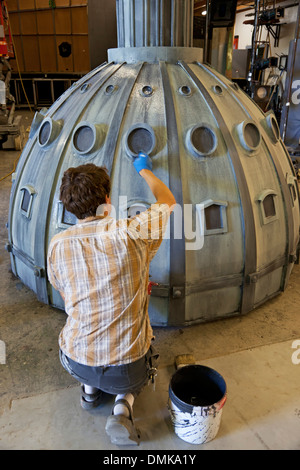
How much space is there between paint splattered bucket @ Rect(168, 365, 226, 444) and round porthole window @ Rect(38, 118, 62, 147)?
302 centimetres

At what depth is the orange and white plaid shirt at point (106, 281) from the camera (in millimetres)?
2469

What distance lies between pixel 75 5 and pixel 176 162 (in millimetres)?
18206

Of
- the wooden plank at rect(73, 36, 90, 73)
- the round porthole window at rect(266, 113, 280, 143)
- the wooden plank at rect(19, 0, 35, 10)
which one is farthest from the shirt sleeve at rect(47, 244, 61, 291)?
the wooden plank at rect(19, 0, 35, 10)

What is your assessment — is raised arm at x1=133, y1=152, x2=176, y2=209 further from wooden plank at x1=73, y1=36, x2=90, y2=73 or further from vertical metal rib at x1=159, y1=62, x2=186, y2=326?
wooden plank at x1=73, y1=36, x2=90, y2=73

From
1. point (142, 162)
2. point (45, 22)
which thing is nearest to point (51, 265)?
point (142, 162)

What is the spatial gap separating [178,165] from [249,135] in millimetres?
1039

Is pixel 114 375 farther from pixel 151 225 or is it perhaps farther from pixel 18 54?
pixel 18 54

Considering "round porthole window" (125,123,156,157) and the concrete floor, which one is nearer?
the concrete floor

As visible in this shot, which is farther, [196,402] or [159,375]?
[159,375]

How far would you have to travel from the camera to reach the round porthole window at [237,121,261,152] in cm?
427

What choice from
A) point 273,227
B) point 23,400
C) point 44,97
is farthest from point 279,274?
point 44,97

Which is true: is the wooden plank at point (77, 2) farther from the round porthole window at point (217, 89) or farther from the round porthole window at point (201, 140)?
the round porthole window at point (201, 140)

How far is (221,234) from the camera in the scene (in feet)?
13.4

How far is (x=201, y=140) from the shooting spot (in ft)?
13.6
